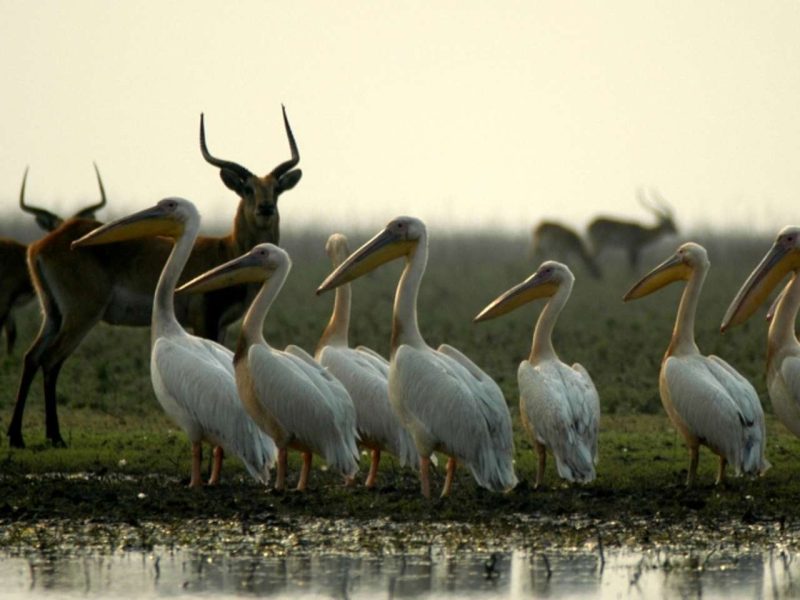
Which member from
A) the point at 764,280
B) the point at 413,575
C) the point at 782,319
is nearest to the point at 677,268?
the point at 764,280

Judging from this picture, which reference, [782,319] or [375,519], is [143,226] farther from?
[782,319]

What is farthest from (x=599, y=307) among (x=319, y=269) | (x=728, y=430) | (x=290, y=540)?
(x=290, y=540)

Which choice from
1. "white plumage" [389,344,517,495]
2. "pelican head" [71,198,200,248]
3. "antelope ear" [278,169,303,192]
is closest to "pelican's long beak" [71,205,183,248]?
"pelican head" [71,198,200,248]

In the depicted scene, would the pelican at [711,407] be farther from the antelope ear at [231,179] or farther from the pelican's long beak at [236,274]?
the antelope ear at [231,179]

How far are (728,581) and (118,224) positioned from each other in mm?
5420

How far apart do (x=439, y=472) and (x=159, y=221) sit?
238 centimetres

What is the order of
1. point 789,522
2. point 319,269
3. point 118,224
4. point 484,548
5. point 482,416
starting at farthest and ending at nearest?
1. point 319,269
2. point 118,224
3. point 482,416
4. point 789,522
5. point 484,548

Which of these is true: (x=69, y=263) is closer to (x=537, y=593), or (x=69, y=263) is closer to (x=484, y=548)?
(x=484, y=548)

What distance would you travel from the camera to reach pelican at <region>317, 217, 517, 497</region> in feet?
33.6

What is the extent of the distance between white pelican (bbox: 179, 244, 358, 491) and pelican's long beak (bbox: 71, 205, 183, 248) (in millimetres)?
1431

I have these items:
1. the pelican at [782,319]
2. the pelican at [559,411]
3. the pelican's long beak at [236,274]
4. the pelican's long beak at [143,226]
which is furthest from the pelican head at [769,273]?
the pelican's long beak at [143,226]

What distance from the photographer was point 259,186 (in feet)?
46.5

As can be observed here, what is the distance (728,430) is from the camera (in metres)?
10.7

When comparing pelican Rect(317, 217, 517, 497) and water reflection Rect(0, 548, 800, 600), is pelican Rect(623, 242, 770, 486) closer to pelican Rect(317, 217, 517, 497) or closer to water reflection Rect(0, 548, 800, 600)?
pelican Rect(317, 217, 517, 497)
